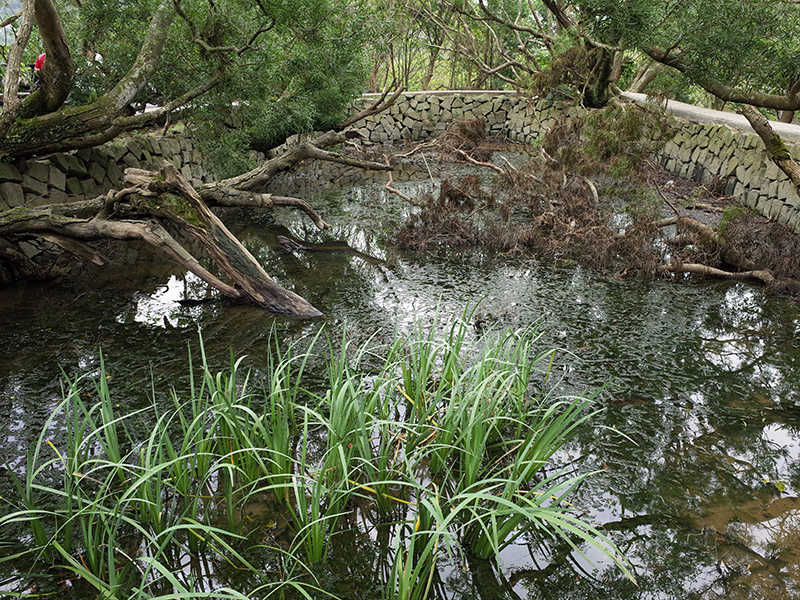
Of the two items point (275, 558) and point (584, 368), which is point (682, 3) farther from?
point (275, 558)

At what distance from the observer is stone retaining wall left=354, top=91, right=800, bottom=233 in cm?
618

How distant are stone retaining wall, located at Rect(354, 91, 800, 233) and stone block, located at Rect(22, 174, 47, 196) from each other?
7167 mm

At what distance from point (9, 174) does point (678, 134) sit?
29.9 ft

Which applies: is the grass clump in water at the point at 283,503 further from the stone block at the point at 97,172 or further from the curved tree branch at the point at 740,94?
the curved tree branch at the point at 740,94

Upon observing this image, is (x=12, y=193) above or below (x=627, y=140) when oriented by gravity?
below

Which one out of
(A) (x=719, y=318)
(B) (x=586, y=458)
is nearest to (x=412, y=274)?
(A) (x=719, y=318)

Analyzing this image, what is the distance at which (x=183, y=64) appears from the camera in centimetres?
588

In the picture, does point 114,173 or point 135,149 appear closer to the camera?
point 114,173

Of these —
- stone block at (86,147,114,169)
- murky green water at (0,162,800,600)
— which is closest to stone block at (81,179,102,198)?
stone block at (86,147,114,169)

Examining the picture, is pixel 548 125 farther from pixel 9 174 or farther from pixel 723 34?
pixel 9 174

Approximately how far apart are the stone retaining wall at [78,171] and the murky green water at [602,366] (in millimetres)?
934

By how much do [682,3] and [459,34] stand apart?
9.73 m

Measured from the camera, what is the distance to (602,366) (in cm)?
349

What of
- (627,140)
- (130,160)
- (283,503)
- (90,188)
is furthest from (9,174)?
(627,140)
